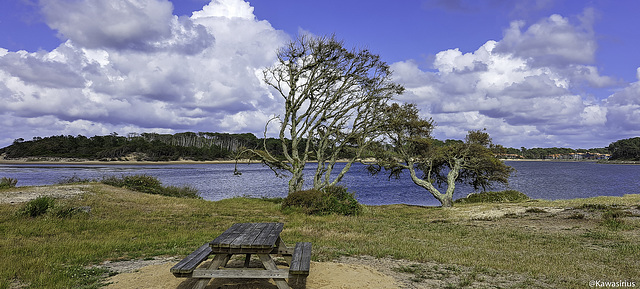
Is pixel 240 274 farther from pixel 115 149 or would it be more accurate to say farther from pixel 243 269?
pixel 115 149

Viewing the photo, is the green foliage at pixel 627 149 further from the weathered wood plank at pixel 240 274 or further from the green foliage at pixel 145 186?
the weathered wood plank at pixel 240 274

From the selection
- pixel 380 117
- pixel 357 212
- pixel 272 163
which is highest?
pixel 380 117

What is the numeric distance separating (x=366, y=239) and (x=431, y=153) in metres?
18.7

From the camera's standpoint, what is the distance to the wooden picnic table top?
5379mm

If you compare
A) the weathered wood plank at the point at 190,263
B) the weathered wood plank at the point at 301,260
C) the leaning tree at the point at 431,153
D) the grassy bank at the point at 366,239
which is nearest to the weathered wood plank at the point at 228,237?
the weathered wood plank at the point at 190,263

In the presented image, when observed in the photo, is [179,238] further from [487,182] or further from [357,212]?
[487,182]

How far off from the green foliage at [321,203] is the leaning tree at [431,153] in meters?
9.34

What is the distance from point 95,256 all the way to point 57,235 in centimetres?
418

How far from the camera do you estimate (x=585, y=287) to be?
6.45m

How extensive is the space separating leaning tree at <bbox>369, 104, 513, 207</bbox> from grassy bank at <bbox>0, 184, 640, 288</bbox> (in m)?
9.61

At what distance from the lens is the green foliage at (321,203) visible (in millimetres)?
19525

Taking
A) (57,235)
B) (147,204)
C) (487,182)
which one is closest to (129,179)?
(147,204)

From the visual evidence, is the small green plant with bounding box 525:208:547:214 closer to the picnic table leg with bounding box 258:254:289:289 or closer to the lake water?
the lake water

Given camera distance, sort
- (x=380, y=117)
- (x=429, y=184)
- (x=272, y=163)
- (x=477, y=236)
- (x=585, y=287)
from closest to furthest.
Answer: (x=585, y=287) → (x=477, y=236) → (x=272, y=163) → (x=380, y=117) → (x=429, y=184)
